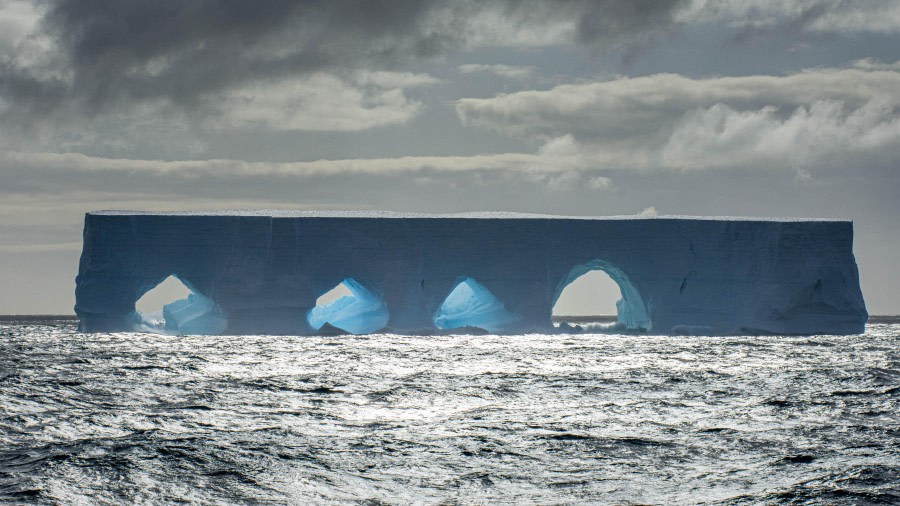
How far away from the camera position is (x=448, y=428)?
8453 mm

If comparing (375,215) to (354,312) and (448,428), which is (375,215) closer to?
(354,312)

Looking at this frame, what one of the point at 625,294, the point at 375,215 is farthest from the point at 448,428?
the point at 625,294

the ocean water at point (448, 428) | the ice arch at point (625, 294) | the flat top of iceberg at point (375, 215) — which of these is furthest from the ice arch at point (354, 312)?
the ocean water at point (448, 428)

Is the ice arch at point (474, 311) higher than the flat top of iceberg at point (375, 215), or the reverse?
the flat top of iceberg at point (375, 215)

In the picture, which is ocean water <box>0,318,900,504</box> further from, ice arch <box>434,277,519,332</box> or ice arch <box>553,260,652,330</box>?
ice arch <box>553,260,652,330</box>

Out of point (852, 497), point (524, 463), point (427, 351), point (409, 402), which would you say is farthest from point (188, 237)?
point (852, 497)

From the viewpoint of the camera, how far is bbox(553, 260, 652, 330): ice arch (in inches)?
823

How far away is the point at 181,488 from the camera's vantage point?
6.14m

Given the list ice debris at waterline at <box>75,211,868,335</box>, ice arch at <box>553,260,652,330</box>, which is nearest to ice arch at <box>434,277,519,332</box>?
ice debris at waterline at <box>75,211,868,335</box>

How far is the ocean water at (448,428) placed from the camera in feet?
20.2

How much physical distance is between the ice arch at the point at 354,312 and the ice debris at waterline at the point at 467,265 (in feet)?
0.80

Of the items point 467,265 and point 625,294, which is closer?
point 467,265

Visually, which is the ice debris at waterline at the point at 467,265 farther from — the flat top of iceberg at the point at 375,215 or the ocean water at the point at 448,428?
the ocean water at the point at 448,428

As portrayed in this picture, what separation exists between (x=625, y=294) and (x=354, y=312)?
5965 millimetres
